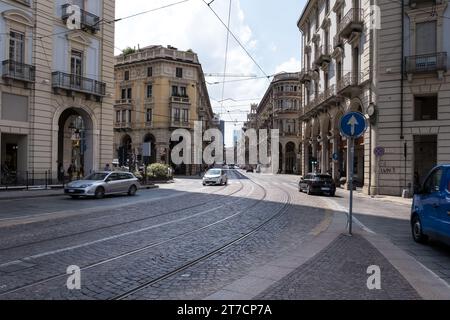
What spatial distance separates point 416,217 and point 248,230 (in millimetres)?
4010

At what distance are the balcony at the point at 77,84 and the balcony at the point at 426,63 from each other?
21.2 meters

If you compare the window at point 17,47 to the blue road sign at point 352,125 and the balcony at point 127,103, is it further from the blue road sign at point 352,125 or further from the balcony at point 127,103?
the balcony at point 127,103

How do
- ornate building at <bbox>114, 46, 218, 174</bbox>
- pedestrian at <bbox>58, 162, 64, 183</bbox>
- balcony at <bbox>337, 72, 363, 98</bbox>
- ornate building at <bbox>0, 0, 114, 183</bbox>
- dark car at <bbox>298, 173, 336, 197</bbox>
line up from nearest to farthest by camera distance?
dark car at <bbox>298, 173, 336, 197</bbox>, ornate building at <bbox>0, 0, 114, 183</bbox>, balcony at <bbox>337, 72, 363, 98</bbox>, pedestrian at <bbox>58, 162, 64, 183</bbox>, ornate building at <bbox>114, 46, 218, 174</bbox>

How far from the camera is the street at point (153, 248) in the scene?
5676 mm

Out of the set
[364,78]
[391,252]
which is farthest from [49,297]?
[364,78]

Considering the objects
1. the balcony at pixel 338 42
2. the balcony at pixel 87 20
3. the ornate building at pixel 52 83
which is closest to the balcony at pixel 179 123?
the ornate building at pixel 52 83

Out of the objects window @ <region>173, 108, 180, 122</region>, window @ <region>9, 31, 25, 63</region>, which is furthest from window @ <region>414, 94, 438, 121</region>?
window @ <region>173, 108, 180, 122</region>

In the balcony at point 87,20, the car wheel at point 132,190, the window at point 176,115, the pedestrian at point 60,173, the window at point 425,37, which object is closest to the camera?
the car wheel at point 132,190

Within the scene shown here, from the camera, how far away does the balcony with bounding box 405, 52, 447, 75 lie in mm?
24078

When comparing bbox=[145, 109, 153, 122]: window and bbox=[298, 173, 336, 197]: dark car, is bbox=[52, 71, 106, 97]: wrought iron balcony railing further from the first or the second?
bbox=[145, 109, 153, 122]: window

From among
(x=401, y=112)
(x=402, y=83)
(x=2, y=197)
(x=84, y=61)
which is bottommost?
(x=2, y=197)

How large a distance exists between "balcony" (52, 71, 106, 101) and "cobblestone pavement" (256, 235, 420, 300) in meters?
24.7

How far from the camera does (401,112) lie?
2564cm
